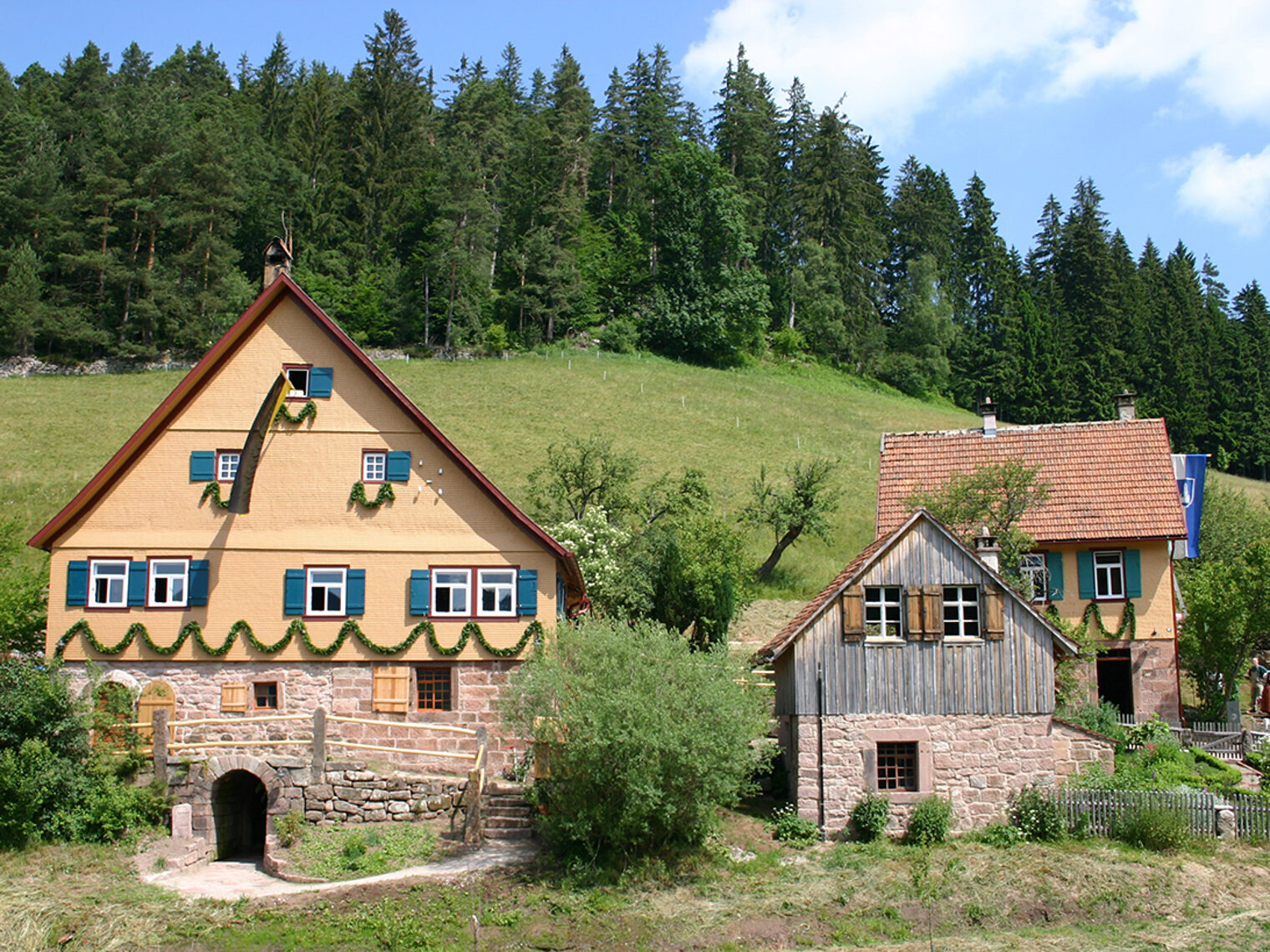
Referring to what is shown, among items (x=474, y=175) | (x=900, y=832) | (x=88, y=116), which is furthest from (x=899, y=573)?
(x=88, y=116)

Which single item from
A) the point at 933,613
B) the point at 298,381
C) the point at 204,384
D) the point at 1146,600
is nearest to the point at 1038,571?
the point at 1146,600

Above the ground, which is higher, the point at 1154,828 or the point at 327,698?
the point at 327,698

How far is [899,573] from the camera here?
22609mm

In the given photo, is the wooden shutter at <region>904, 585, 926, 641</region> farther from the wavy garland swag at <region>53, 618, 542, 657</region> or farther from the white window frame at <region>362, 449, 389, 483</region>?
the white window frame at <region>362, 449, 389, 483</region>

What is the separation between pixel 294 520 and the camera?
2586 centimetres

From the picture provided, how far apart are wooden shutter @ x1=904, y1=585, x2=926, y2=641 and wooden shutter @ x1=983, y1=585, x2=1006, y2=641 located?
1.25m

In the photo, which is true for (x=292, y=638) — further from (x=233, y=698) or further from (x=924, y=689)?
(x=924, y=689)

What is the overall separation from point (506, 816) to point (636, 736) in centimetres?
459

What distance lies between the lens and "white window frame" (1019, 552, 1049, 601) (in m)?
30.0

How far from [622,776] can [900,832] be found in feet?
20.1

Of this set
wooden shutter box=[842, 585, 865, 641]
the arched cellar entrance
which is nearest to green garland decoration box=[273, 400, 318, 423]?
the arched cellar entrance

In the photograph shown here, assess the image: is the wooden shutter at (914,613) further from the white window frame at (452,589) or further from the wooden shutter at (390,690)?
the wooden shutter at (390,690)

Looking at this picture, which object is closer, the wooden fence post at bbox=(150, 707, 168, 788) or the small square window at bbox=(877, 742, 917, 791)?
the small square window at bbox=(877, 742, 917, 791)

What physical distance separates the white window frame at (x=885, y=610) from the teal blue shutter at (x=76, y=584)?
17189mm
